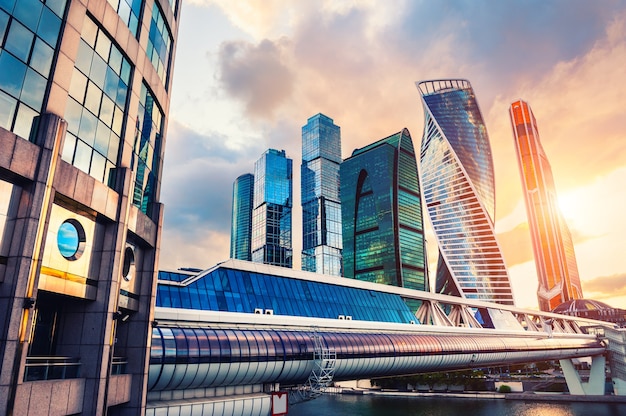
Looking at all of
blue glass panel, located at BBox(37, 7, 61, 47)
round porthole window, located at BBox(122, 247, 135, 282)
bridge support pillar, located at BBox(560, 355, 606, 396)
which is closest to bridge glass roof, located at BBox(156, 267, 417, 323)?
round porthole window, located at BBox(122, 247, 135, 282)

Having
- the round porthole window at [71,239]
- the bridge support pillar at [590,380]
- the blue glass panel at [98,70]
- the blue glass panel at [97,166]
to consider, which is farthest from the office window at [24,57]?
the bridge support pillar at [590,380]

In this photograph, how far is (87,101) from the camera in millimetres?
23359

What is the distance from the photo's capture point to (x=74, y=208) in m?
21.8

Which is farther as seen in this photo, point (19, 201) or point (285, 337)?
point (285, 337)

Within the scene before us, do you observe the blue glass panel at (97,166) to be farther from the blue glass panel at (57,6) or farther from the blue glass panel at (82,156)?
the blue glass panel at (57,6)

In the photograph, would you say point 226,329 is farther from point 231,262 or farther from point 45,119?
point 45,119

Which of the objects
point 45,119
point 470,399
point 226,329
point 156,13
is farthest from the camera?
point 470,399

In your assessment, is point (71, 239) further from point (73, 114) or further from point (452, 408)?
point (452, 408)

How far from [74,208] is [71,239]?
1596mm

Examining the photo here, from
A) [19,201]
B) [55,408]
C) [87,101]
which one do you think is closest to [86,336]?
[55,408]

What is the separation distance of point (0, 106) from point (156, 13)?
730 inches

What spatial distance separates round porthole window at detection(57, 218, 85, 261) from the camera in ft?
68.5

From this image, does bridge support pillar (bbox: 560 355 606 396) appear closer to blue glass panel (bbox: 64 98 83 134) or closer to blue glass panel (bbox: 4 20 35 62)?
blue glass panel (bbox: 64 98 83 134)

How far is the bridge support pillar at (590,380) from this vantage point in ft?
361
